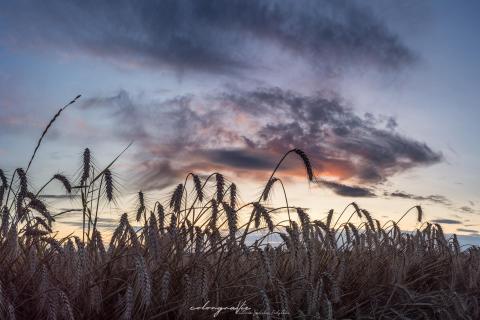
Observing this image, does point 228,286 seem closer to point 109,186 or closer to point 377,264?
point 109,186

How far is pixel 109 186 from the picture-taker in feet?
17.0

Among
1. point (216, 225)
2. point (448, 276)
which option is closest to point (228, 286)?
point (216, 225)

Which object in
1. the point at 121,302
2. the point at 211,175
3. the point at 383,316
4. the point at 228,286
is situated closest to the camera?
the point at 121,302

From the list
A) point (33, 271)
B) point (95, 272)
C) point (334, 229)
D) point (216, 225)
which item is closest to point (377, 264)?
point (334, 229)

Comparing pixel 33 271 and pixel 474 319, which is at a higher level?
pixel 33 271

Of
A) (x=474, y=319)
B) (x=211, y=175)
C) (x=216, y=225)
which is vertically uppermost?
(x=211, y=175)

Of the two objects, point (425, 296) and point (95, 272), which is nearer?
point (95, 272)

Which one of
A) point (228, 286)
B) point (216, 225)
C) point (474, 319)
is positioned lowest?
point (474, 319)

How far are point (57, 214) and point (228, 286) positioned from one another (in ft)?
5.96

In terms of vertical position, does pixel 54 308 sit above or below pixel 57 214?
below

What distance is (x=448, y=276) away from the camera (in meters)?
8.37

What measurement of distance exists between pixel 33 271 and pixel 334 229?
4468 mm

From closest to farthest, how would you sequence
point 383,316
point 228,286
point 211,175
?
point 228,286, point 211,175, point 383,316

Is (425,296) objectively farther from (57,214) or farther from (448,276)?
(57,214)
